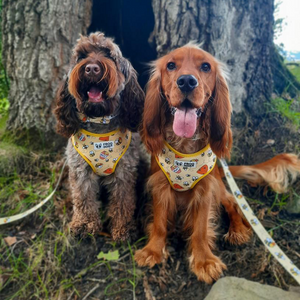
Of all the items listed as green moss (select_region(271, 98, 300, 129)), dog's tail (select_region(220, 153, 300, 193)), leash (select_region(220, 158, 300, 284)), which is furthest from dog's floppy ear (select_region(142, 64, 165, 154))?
green moss (select_region(271, 98, 300, 129))

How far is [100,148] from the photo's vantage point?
8.27 feet

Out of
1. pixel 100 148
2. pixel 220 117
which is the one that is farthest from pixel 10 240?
pixel 220 117

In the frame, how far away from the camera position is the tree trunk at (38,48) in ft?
10.5

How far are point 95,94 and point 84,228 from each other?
128 centimetres

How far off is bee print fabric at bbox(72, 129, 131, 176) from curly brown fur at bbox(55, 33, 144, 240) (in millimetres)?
68

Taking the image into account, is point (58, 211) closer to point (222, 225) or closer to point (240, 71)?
point (222, 225)

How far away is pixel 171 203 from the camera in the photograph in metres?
2.65

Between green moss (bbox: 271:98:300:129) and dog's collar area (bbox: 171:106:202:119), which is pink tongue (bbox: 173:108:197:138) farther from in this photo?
green moss (bbox: 271:98:300:129)

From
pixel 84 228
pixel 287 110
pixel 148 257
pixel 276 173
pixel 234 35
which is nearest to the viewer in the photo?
pixel 148 257

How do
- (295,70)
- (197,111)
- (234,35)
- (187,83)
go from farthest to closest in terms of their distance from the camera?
1. (295,70)
2. (234,35)
3. (197,111)
4. (187,83)

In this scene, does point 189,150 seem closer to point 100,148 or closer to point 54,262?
point 100,148

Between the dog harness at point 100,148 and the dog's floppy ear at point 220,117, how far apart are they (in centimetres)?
84

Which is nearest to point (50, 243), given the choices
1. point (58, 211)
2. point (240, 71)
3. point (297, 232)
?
point (58, 211)

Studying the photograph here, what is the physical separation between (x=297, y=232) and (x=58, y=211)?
2.40m
